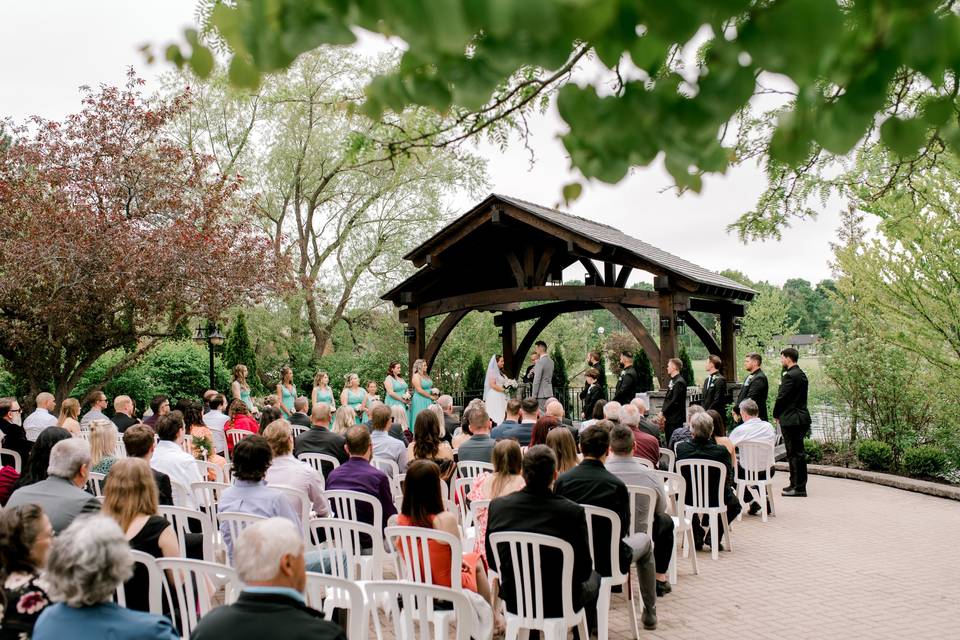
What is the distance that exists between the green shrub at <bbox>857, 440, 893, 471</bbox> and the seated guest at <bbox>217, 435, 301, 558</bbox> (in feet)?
33.3

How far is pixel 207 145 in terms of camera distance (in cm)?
2528

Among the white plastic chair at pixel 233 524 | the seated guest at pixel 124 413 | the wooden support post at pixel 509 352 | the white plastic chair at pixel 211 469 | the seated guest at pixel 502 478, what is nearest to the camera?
the white plastic chair at pixel 233 524

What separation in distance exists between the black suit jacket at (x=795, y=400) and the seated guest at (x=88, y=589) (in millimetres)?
8955

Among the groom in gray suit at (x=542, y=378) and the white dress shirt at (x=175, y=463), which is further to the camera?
the groom in gray suit at (x=542, y=378)

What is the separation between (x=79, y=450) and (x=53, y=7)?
10.5 ft

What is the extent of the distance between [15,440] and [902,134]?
826cm

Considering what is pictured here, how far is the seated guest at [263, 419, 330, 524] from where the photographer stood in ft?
18.0

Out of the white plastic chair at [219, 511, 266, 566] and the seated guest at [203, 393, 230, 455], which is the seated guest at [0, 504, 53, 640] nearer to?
the white plastic chair at [219, 511, 266, 566]

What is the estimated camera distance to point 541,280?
15164mm

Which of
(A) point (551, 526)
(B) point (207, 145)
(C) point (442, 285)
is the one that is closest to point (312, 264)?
(B) point (207, 145)

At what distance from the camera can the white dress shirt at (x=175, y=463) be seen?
241 inches

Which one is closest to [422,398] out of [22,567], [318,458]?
[318,458]

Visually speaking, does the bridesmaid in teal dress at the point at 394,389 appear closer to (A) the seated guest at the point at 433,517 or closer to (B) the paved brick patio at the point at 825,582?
(B) the paved brick patio at the point at 825,582

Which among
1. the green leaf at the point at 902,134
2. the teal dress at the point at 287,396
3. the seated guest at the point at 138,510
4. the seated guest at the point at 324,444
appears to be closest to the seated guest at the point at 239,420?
the seated guest at the point at 324,444
